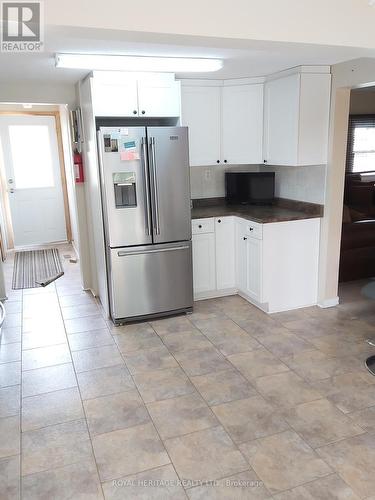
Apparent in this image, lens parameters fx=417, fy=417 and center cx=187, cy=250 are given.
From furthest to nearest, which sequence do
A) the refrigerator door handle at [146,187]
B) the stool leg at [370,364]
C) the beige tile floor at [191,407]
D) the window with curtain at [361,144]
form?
the window with curtain at [361,144] → the refrigerator door handle at [146,187] → the stool leg at [370,364] → the beige tile floor at [191,407]

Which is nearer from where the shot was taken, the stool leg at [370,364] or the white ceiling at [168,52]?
the white ceiling at [168,52]

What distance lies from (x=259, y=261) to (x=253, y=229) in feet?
1.02

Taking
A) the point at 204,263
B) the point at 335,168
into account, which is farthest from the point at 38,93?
the point at 335,168

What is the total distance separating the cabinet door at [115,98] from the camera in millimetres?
3463

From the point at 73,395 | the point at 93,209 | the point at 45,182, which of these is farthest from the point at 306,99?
the point at 45,182

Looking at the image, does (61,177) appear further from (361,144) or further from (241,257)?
(361,144)

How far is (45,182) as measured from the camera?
7.00 m

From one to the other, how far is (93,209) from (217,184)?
1.47 meters

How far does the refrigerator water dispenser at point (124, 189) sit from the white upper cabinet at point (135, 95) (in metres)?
0.54

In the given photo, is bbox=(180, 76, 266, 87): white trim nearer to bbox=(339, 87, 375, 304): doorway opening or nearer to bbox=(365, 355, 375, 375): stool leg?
bbox=(339, 87, 375, 304): doorway opening

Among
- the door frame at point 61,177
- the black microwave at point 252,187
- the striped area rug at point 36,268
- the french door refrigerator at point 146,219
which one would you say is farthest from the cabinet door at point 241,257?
the door frame at point 61,177

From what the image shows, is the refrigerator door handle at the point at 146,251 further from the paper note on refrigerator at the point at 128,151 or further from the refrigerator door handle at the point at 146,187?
the paper note on refrigerator at the point at 128,151

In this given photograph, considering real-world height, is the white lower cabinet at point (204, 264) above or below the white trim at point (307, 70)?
below

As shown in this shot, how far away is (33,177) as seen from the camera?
6.90 metres
